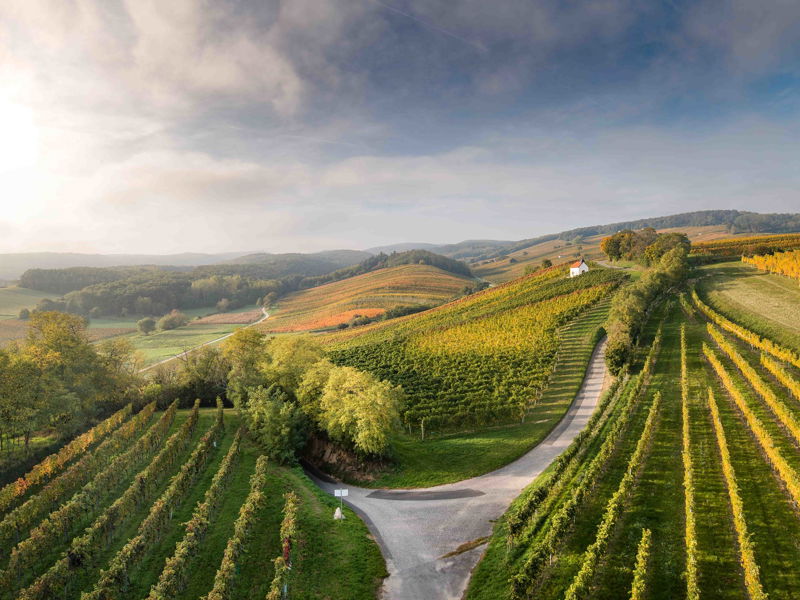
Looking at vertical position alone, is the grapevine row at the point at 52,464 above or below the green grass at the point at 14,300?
below

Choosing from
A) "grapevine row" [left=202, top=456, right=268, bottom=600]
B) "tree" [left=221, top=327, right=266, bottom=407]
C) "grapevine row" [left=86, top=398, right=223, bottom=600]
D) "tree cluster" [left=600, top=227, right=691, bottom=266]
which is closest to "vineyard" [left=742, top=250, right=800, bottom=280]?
"tree cluster" [left=600, top=227, right=691, bottom=266]

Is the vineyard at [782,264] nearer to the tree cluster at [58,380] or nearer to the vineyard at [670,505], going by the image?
the vineyard at [670,505]

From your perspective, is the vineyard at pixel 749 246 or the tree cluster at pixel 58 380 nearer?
the tree cluster at pixel 58 380

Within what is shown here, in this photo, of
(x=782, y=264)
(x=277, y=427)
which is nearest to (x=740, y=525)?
(x=277, y=427)

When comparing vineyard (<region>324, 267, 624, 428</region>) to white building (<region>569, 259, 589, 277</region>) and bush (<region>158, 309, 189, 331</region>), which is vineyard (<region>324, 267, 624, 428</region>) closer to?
white building (<region>569, 259, 589, 277</region>)

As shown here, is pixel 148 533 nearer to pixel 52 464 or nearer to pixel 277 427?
pixel 277 427

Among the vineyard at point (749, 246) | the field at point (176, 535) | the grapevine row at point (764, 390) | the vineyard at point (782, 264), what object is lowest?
the field at point (176, 535)

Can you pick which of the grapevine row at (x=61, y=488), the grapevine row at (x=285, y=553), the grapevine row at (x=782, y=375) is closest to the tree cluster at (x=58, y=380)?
the grapevine row at (x=61, y=488)
